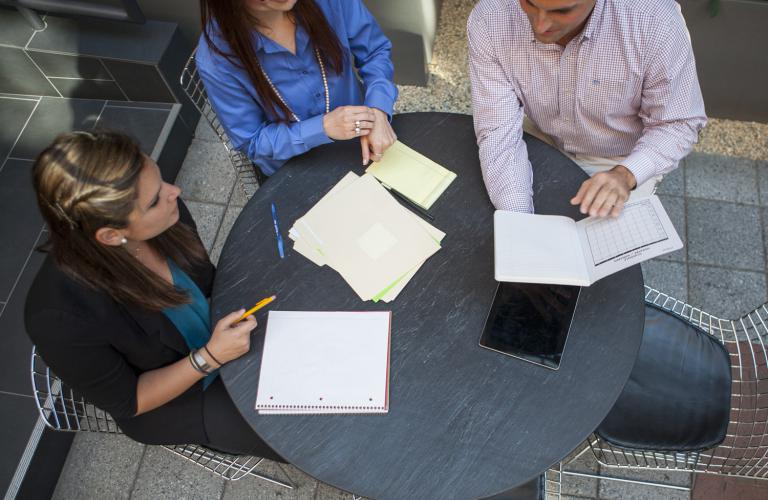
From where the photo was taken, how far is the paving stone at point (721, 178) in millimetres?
2754

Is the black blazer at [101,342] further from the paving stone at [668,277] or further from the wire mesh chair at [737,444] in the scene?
the paving stone at [668,277]

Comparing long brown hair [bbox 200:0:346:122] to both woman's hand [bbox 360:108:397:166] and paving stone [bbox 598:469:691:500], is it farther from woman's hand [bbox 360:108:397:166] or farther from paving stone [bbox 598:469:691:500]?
paving stone [bbox 598:469:691:500]

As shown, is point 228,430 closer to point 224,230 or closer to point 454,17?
point 224,230

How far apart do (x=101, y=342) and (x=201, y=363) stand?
0.26m

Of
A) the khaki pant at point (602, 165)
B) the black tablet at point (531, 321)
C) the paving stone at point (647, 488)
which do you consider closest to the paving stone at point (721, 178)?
the khaki pant at point (602, 165)

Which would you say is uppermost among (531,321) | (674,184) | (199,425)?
(531,321)

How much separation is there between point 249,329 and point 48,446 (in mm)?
1424

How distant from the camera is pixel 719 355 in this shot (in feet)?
6.07

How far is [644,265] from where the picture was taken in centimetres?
259

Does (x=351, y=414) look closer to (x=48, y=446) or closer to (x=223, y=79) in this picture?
(x=223, y=79)

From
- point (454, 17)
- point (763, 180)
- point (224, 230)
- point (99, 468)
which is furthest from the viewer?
point (454, 17)

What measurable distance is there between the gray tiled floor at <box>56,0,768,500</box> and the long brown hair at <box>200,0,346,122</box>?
1140 millimetres

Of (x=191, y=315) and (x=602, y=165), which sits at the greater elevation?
(x=602, y=165)

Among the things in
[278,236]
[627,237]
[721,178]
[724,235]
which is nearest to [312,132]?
[278,236]
